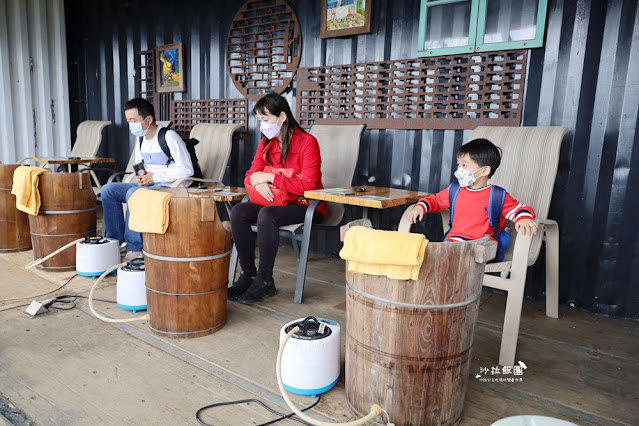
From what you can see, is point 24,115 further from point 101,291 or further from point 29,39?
point 101,291

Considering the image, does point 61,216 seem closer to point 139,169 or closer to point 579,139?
point 139,169

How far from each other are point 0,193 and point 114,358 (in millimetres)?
2162

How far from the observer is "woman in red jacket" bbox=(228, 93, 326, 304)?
8.05ft

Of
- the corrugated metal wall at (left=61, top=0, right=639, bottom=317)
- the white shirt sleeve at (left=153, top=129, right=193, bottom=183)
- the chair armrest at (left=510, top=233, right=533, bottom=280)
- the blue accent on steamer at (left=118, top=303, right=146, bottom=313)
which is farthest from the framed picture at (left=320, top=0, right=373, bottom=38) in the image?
the blue accent on steamer at (left=118, top=303, right=146, bottom=313)

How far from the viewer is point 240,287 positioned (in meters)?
2.51

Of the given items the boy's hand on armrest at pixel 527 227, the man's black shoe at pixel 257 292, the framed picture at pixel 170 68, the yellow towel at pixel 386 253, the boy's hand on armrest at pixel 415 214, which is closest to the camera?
the yellow towel at pixel 386 253

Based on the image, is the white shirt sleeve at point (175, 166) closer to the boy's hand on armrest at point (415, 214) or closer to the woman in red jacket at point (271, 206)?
the woman in red jacket at point (271, 206)

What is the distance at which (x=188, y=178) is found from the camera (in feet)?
10.0

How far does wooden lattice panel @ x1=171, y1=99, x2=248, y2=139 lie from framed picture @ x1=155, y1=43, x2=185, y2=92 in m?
0.17

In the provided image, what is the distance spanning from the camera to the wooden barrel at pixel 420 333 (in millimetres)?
1248

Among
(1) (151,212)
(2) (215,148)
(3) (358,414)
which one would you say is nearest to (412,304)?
(3) (358,414)

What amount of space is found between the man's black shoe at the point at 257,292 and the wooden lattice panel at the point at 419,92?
4.63ft

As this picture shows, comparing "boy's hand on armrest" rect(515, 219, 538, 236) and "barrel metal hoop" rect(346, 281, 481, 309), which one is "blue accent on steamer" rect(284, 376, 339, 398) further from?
"boy's hand on armrest" rect(515, 219, 538, 236)

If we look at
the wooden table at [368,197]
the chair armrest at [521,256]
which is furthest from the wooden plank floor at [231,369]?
the wooden table at [368,197]
